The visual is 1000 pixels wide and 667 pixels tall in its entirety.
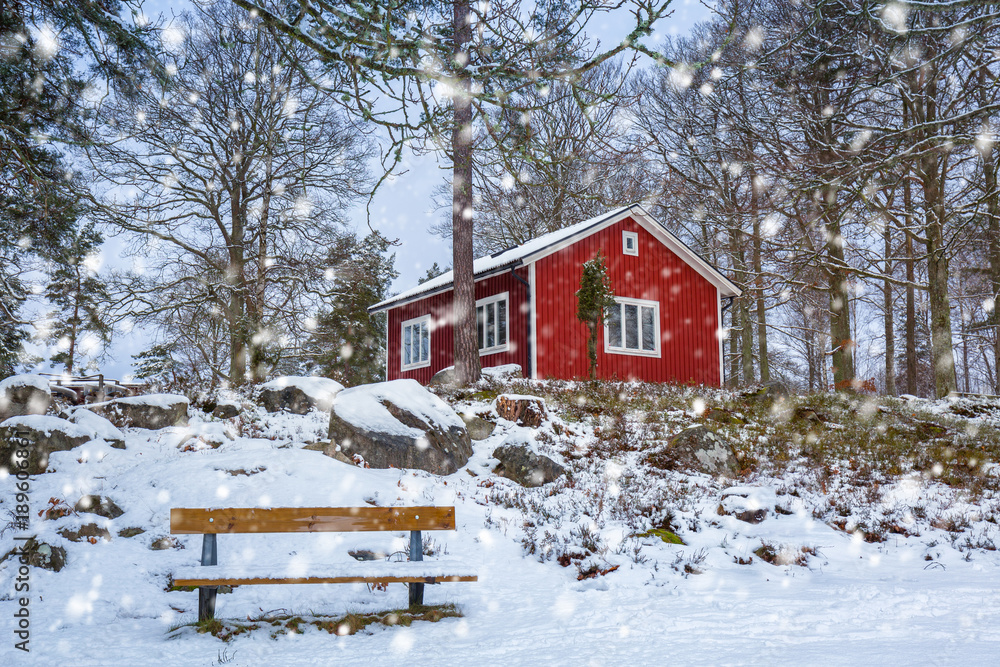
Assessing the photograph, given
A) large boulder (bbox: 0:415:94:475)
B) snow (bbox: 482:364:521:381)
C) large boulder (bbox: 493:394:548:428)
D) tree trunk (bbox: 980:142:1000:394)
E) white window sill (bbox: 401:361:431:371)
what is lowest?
large boulder (bbox: 0:415:94:475)

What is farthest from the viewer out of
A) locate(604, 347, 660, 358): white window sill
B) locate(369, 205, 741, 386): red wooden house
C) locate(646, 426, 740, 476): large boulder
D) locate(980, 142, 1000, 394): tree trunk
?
locate(604, 347, 660, 358): white window sill

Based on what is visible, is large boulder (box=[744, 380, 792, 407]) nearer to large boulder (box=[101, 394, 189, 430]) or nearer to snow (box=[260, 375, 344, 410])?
snow (box=[260, 375, 344, 410])

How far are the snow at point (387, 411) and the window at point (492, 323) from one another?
7.99 m

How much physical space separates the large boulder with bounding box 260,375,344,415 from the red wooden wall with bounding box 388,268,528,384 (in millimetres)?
5991

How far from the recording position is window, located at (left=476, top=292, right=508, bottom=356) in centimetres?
1849

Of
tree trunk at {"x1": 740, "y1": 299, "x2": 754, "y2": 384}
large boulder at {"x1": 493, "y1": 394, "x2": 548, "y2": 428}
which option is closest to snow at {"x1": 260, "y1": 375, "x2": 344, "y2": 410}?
large boulder at {"x1": 493, "y1": 394, "x2": 548, "y2": 428}

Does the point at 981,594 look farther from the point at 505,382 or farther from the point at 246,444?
the point at 505,382

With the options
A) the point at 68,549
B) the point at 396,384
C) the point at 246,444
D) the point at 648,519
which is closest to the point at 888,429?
the point at 648,519

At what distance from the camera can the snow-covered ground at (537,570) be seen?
439 centimetres

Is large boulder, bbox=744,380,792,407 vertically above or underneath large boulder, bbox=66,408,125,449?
above

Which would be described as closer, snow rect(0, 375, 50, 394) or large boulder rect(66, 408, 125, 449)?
large boulder rect(66, 408, 125, 449)

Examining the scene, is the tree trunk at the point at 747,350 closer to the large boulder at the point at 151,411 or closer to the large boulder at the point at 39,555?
the large boulder at the point at 151,411

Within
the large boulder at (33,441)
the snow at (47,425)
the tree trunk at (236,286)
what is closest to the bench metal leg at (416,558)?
the large boulder at (33,441)

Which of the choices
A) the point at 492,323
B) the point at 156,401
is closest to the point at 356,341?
the point at 492,323
